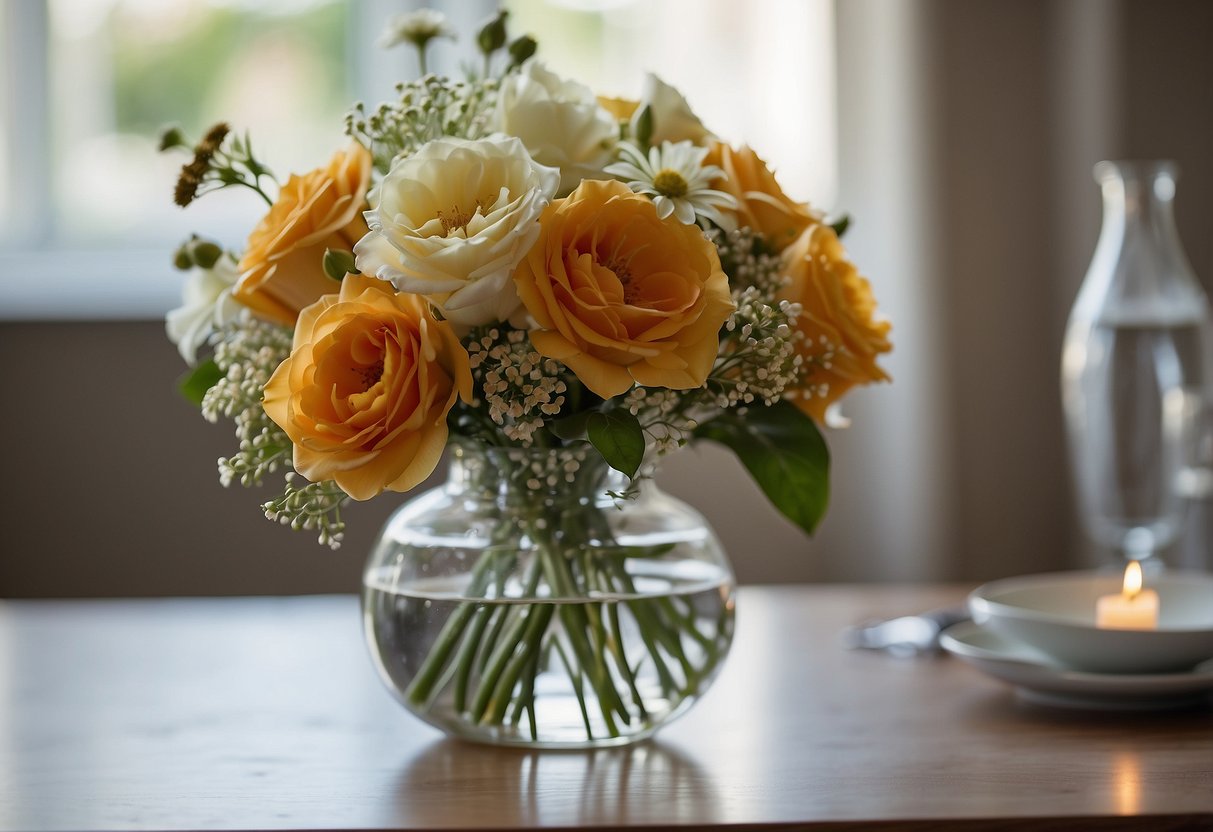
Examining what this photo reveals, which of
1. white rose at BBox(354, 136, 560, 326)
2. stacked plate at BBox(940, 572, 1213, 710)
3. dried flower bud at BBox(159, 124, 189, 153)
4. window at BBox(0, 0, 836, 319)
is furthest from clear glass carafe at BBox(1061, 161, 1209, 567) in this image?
window at BBox(0, 0, 836, 319)

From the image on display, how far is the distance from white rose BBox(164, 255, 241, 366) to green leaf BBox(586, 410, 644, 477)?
25 cm

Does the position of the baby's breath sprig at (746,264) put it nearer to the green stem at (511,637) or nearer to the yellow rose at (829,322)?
the yellow rose at (829,322)

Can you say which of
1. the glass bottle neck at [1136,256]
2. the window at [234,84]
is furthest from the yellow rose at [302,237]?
the window at [234,84]

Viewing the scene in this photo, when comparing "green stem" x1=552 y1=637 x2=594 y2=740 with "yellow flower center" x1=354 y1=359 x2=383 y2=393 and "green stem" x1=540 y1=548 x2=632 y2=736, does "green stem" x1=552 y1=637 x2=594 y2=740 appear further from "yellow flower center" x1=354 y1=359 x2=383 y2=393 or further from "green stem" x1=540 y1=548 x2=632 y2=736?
"yellow flower center" x1=354 y1=359 x2=383 y2=393

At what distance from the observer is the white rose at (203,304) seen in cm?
79

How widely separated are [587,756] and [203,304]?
357 millimetres

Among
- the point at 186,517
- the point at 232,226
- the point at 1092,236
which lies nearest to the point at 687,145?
the point at 1092,236

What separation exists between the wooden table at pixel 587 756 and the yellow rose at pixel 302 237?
0.88 feet

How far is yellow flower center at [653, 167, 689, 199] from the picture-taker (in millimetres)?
679

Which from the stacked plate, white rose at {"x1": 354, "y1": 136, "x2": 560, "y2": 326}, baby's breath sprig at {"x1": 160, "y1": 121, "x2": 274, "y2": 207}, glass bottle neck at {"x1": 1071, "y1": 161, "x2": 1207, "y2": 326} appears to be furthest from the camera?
glass bottle neck at {"x1": 1071, "y1": 161, "x2": 1207, "y2": 326}

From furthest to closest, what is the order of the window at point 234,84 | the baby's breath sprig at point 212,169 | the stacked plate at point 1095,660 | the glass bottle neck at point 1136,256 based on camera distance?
1. the window at point 234,84
2. the glass bottle neck at point 1136,256
3. the stacked plate at point 1095,660
4. the baby's breath sprig at point 212,169

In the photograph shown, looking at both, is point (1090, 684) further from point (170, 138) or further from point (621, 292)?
point (170, 138)

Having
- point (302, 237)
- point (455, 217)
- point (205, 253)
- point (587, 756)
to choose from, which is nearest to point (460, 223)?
point (455, 217)

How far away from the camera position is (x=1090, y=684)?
83 cm
